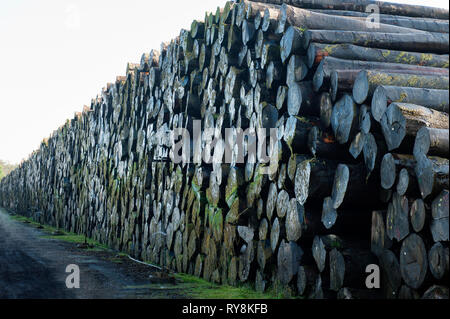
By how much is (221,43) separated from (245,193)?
1947 millimetres

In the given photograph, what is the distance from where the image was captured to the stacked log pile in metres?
3.07

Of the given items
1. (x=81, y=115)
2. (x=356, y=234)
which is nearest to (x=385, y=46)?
(x=356, y=234)

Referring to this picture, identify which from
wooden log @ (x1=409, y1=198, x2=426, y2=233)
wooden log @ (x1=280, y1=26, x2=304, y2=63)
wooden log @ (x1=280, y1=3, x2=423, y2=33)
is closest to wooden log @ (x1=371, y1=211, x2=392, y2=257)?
wooden log @ (x1=409, y1=198, x2=426, y2=233)

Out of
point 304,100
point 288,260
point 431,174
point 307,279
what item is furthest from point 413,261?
point 304,100

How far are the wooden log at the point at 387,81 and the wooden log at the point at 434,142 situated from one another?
680 mm

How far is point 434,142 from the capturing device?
2.86 m

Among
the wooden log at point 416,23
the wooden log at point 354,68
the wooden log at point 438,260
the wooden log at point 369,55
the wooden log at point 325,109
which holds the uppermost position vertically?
the wooden log at point 416,23

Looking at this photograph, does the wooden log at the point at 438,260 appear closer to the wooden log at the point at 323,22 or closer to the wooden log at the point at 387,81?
the wooden log at the point at 387,81

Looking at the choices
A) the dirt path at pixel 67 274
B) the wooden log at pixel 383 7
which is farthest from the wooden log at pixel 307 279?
the wooden log at pixel 383 7

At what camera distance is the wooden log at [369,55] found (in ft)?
13.7

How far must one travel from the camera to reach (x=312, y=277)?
385 cm

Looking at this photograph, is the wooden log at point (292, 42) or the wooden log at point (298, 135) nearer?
the wooden log at point (298, 135)

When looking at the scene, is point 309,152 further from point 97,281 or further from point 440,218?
point 97,281

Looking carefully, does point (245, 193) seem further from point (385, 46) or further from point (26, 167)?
point (26, 167)
